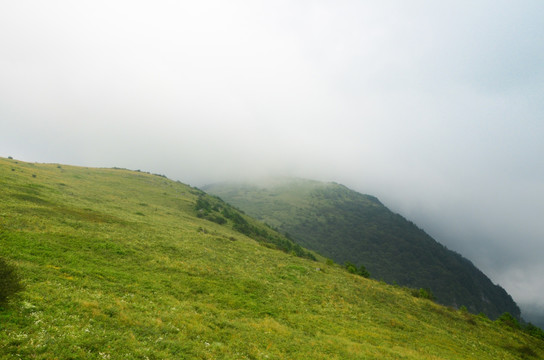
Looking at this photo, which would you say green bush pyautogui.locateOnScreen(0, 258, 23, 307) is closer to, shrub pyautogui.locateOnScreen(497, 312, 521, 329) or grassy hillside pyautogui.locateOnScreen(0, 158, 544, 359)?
grassy hillside pyautogui.locateOnScreen(0, 158, 544, 359)

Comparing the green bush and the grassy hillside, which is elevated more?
the green bush

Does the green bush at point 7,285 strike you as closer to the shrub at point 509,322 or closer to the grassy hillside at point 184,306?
the grassy hillside at point 184,306

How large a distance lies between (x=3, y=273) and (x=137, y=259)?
55.7 feet

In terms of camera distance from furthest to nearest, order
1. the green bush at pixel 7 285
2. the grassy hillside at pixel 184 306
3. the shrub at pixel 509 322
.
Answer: the shrub at pixel 509 322, the grassy hillside at pixel 184 306, the green bush at pixel 7 285

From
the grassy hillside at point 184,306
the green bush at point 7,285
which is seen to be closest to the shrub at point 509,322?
the grassy hillside at point 184,306

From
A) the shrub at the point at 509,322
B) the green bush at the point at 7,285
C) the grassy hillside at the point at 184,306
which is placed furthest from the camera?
the shrub at the point at 509,322

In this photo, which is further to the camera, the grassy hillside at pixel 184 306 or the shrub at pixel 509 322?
the shrub at pixel 509 322

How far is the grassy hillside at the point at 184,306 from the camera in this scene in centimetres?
1337

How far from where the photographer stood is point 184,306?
21.1 m

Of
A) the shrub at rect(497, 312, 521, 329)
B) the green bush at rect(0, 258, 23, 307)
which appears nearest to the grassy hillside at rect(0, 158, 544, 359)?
the green bush at rect(0, 258, 23, 307)

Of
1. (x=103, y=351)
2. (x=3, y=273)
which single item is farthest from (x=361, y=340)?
(x=3, y=273)

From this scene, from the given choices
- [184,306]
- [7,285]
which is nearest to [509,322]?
[184,306]

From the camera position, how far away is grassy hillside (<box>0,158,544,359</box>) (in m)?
13.4

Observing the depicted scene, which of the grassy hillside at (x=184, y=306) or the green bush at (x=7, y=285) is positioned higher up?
the green bush at (x=7, y=285)
